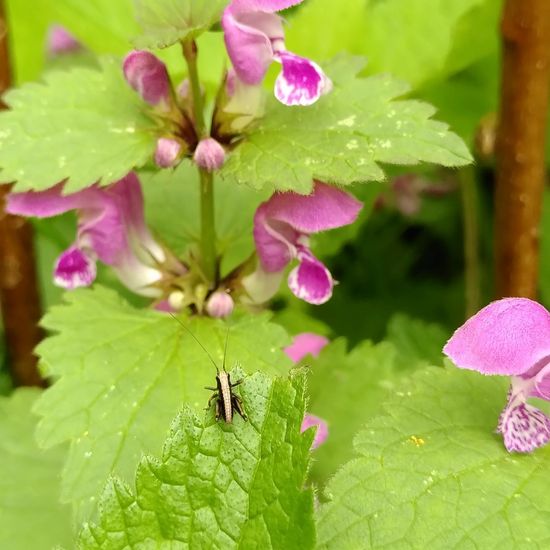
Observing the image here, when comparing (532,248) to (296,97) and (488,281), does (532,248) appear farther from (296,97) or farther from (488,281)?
(296,97)

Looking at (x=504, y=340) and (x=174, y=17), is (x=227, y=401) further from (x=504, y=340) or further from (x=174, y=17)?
(x=174, y=17)

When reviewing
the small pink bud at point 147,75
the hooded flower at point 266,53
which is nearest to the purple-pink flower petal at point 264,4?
the hooded flower at point 266,53

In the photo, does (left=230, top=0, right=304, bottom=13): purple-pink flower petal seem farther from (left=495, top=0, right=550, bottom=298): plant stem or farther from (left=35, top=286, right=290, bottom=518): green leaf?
(left=495, top=0, right=550, bottom=298): plant stem

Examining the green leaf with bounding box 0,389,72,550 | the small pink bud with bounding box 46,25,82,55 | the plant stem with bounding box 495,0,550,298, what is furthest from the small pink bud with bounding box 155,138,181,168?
the small pink bud with bounding box 46,25,82,55

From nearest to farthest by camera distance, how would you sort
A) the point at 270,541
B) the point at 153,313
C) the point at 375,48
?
the point at 270,541
the point at 153,313
the point at 375,48

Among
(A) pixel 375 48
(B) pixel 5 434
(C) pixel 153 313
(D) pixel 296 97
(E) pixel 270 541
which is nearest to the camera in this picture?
(E) pixel 270 541

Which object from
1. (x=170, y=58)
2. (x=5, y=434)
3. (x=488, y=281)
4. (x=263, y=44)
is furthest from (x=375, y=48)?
(x=5, y=434)
